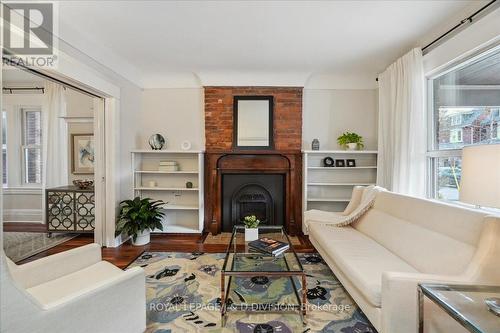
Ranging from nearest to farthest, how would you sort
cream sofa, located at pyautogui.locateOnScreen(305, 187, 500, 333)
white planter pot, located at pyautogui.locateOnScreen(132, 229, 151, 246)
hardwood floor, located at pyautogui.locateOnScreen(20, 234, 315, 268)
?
cream sofa, located at pyautogui.locateOnScreen(305, 187, 500, 333) → hardwood floor, located at pyautogui.locateOnScreen(20, 234, 315, 268) → white planter pot, located at pyautogui.locateOnScreen(132, 229, 151, 246)

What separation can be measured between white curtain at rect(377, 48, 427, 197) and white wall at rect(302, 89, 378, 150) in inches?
27.7

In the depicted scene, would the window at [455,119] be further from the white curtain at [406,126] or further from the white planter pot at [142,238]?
the white planter pot at [142,238]

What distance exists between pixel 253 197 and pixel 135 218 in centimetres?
175

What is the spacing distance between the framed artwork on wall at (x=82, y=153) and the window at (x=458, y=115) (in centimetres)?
499

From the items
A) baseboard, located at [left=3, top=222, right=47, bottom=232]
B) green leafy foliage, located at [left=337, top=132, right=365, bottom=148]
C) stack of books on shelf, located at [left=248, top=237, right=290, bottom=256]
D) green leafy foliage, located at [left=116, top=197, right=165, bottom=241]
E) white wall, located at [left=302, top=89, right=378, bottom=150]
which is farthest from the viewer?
white wall, located at [left=302, top=89, right=378, bottom=150]

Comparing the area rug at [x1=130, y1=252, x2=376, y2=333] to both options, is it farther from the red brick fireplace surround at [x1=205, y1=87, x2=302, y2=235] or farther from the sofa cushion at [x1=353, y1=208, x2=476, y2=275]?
the red brick fireplace surround at [x1=205, y1=87, x2=302, y2=235]

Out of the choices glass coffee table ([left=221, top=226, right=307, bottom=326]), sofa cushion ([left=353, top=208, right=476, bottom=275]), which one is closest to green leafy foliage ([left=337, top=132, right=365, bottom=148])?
sofa cushion ([left=353, top=208, right=476, bottom=275])

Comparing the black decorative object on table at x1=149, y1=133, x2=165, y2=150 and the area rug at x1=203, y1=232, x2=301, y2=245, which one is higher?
the black decorative object on table at x1=149, y1=133, x2=165, y2=150

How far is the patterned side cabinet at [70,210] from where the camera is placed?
3592mm

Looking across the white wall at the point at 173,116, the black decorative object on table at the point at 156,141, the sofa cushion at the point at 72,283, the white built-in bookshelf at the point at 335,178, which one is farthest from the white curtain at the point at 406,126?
the black decorative object on table at the point at 156,141

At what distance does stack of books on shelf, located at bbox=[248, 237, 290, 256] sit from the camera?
209 cm

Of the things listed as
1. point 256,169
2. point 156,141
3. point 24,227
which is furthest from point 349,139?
point 24,227

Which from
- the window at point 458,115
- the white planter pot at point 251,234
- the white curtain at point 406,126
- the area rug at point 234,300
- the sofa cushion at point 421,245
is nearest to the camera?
the sofa cushion at point 421,245

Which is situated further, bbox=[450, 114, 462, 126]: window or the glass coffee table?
bbox=[450, 114, 462, 126]: window
